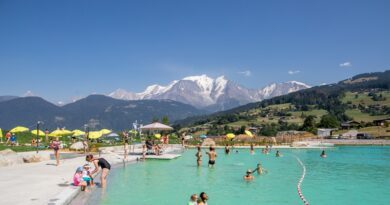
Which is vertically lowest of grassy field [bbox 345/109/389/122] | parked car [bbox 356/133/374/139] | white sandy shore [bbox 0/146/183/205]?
white sandy shore [bbox 0/146/183/205]

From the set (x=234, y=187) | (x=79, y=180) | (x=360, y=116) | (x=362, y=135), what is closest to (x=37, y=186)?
(x=79, y=180)

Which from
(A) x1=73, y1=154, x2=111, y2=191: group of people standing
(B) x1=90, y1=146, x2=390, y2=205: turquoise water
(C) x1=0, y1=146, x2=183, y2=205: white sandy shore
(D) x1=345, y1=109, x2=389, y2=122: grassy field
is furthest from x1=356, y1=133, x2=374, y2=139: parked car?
(A) x1=73, y1=154, x2=111, y2=191: group of people standing

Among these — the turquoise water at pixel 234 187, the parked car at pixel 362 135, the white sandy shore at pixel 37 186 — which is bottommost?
the turquoise water at pixel 234 187

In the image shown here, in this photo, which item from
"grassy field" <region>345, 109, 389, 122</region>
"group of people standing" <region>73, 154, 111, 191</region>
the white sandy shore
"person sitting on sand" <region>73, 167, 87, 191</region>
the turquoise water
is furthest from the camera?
"grassy field" <region>345, 109, 389, 122</region>

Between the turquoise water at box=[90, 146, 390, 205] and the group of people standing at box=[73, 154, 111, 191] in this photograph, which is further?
the turquoise water at box=[90, 146, 390, 205]

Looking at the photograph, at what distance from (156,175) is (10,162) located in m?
8.61

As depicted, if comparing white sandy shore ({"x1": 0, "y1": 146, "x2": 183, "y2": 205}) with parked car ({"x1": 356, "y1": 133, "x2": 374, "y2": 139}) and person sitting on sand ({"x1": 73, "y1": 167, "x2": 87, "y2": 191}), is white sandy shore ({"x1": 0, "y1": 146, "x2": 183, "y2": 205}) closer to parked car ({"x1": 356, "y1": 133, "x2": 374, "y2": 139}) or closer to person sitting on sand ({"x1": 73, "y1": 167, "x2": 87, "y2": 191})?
person sitting on sand ({"x1": 73, "y1": 167, "x2": 87, "y2": 191})

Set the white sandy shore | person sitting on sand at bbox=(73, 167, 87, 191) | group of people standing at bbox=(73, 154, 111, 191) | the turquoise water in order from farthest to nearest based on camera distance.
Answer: the turquoise water → group of people standing at bbox=(73, 154, 111, 191) → person sitting on sand at bbox=(73, 167, 87, 191) → the white sandy shore

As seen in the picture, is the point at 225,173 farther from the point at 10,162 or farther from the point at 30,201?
the point at 30,201

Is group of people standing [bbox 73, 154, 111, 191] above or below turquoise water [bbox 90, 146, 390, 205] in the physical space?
above

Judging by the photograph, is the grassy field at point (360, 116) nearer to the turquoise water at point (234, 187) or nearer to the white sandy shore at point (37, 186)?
the turquoise water at point (234, 187)

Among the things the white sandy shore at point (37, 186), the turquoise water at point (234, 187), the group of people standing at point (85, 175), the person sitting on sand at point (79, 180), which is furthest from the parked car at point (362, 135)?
the person sitting on sand at point (79, 180)

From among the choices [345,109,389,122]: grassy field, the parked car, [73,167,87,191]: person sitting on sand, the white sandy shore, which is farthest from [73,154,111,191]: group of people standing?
[345,109,389,122]: grassy field

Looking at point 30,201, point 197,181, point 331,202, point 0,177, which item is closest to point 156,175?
point 197,181
